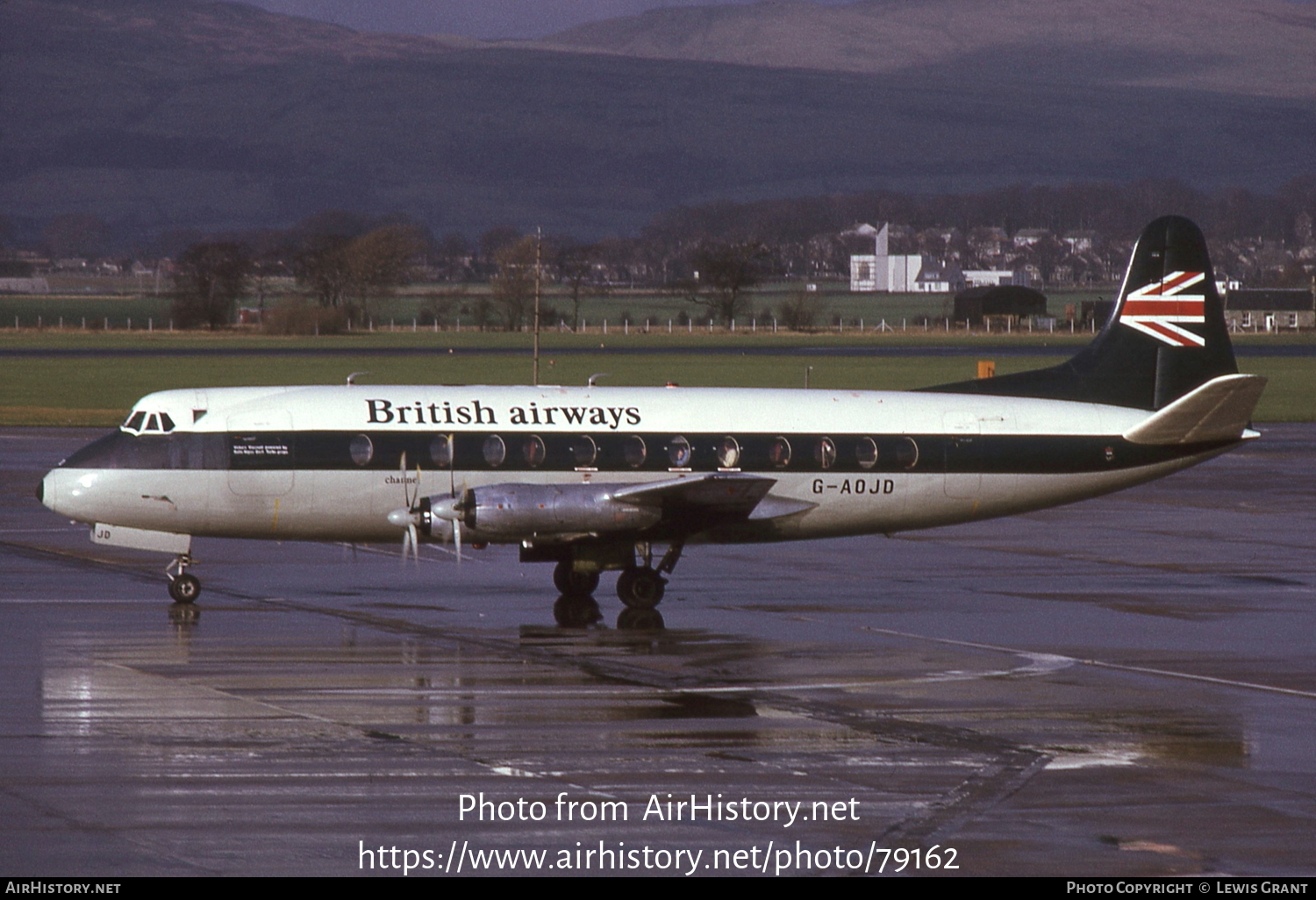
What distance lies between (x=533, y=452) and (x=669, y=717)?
334 inches

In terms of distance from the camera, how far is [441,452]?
94.6ft

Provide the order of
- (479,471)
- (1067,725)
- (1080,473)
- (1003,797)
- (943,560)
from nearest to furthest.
Answer: (1003,797) → (1067,725) → (479,471) → (1080,473) → (943,560)

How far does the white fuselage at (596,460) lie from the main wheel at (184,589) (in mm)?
936

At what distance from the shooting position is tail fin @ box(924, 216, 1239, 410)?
105ft

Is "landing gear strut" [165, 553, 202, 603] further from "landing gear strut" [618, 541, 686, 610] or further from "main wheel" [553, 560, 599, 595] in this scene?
"landing gear strut" [618, 541, 686, 610]

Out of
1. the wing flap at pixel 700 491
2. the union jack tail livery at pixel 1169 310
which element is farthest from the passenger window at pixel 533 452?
the union jack tail livery at pixel 1169 310

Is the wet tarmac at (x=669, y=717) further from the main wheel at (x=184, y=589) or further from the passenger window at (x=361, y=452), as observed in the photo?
the passenger window at (x=361, y=452)

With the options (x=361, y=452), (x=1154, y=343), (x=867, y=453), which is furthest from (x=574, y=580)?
(x=1154, y=343)

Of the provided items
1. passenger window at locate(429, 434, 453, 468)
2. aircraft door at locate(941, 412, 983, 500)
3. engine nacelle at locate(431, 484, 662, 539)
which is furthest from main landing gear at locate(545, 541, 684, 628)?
aircraft door at locate(941, 412, 983, 500)

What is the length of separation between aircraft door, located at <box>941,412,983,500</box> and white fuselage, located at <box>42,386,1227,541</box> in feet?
0.09
